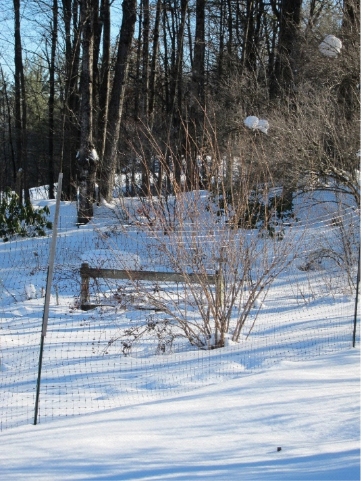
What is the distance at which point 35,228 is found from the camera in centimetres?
1605

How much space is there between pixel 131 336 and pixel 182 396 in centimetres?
281

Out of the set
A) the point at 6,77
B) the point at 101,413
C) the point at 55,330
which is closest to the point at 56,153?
the point at 6,77

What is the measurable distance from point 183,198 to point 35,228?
8.79 metres

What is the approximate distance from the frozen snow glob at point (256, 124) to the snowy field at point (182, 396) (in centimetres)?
401

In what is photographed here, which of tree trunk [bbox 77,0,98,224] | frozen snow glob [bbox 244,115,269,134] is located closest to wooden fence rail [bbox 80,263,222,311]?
frozen snow glob [bbox 244,115,269,134]

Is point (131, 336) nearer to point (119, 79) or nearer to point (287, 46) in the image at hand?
point (119, 79)

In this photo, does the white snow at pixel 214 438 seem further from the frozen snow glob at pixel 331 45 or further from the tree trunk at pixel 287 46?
the tree trunk at pixel 287 46

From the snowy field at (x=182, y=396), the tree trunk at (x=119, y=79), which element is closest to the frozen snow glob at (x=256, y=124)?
the snowy field at (x=182, y=396)

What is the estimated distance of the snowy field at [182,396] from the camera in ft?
14.2

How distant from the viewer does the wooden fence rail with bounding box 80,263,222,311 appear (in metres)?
8.13

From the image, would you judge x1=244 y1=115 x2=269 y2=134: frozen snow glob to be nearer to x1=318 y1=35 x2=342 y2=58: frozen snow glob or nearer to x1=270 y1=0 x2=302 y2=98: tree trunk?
x1=318 y1=35 x2=342 y2=58: frozen snow glob

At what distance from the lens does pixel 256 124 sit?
13953 millimetres

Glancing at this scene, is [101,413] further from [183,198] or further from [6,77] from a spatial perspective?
[6,77]

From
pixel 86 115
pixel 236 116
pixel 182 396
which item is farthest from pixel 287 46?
pixel 182 396
